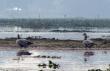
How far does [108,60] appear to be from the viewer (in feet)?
154

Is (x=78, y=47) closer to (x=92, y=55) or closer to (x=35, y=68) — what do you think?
(x=92, y=55)

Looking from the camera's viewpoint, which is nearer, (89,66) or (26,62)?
(89,66)

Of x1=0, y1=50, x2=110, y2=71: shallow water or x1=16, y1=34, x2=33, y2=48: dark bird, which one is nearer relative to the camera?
x1=0, y1=50, x2=110, y2=71: shallow water

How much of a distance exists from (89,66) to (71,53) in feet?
45.9

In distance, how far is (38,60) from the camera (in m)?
46.7

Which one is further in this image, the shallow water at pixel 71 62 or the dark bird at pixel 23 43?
the dark bird at pixel 23 43

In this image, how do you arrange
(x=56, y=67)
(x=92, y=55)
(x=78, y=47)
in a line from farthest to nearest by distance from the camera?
(x=78, y=47), (x=92, y=55), (x=56, y=67)

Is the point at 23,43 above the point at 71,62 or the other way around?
above

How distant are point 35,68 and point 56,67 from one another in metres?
1.94

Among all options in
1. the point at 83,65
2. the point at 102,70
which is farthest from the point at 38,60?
the point at 102,70

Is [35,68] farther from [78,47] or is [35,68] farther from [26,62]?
[78,47]

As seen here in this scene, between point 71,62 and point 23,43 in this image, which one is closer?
point 71,62

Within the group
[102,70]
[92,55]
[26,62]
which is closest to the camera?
[102,70]

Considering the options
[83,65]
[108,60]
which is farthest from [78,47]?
[83,65]
